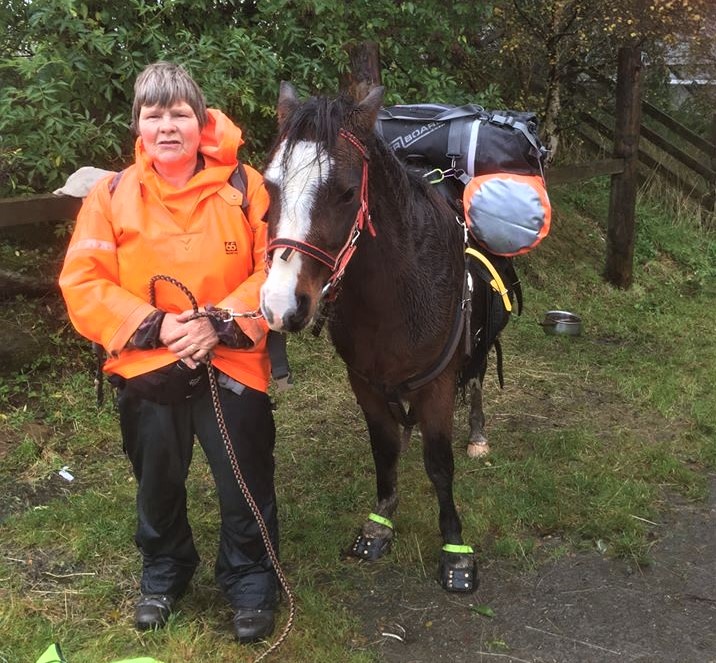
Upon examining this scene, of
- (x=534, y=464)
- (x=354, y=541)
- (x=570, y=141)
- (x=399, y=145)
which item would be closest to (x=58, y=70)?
(x=399, y=145)

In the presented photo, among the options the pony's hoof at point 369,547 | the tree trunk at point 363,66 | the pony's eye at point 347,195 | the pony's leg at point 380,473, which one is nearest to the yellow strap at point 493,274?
the pony's leg at point 380,473

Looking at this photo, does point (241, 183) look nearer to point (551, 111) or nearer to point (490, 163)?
point (490, 163)

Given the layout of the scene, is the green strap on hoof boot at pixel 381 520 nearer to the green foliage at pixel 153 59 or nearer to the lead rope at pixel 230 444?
the lead rope at pixel 230 444

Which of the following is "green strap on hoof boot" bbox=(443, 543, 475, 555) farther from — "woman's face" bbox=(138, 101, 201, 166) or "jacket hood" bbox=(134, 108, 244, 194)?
"woman's face" bbox=(138, 101, 201, 166)

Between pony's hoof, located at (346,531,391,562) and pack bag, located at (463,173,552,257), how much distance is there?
1427 millimetres

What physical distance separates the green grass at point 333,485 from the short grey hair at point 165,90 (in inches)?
72.5

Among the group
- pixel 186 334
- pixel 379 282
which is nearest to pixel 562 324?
pixel 379 282

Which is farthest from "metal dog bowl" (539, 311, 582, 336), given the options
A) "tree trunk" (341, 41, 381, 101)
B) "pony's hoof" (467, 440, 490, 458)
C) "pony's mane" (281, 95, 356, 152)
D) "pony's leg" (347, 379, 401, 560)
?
"pony's mane" (281, 95, 356, 152)

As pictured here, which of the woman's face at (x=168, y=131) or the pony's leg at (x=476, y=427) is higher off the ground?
the woman's face at (x=168, y=131)

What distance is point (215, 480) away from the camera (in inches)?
93.3

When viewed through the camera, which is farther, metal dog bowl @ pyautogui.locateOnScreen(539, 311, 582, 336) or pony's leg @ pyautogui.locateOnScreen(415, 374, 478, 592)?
metal dog bowl @ pyautogui.locateOnScreen(539, 311, 582, 336)

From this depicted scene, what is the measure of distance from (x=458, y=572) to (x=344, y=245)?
1586 mm

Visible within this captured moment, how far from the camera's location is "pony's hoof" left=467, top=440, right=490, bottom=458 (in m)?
3.96

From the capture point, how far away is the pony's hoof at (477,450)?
3961mm
